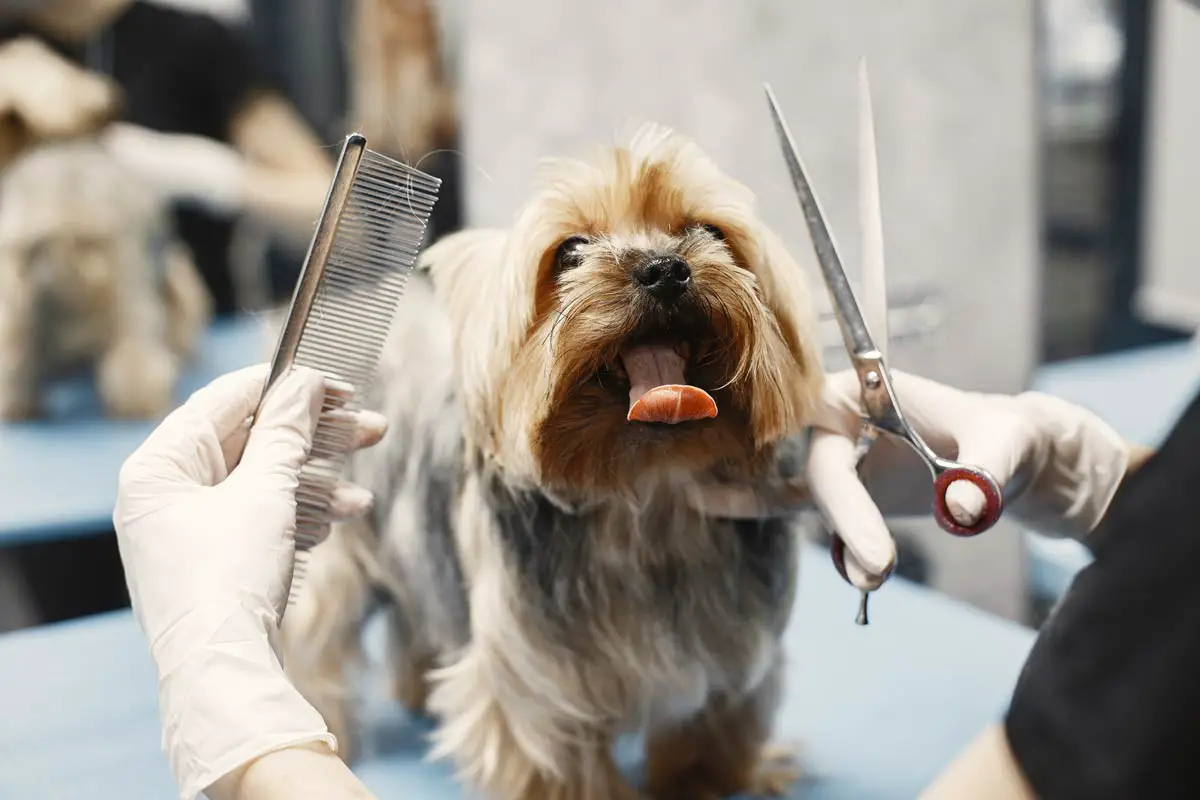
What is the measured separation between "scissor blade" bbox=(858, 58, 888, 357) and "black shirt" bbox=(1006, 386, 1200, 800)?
251 mm

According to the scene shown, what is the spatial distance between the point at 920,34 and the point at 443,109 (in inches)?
39.8

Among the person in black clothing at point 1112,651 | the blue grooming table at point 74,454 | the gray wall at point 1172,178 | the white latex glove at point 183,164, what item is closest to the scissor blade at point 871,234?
the person in black clothing at point 1112,651

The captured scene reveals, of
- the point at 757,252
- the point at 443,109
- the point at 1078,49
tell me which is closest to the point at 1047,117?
the point at 1078,49

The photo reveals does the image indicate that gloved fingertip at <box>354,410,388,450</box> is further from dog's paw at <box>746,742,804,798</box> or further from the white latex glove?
the white latex glove

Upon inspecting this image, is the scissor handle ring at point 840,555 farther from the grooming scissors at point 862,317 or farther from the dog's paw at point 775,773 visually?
the dog's paw at point 775,773

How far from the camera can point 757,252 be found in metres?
0.89

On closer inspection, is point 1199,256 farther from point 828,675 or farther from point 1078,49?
point 828,675

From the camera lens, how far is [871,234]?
907 mm

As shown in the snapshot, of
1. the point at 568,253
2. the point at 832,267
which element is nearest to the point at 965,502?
the point at 832,267

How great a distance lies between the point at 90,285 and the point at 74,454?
0.97 feet

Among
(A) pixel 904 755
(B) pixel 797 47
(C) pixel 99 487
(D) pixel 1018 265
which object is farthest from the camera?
(D) pixel 1018 265

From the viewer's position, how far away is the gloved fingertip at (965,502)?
77 cm

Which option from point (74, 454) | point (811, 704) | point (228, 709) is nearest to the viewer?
point (228, 709)

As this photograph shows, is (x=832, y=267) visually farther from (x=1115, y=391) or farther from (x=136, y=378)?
(x=136, y=378)
